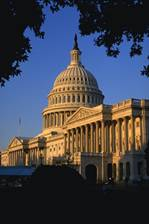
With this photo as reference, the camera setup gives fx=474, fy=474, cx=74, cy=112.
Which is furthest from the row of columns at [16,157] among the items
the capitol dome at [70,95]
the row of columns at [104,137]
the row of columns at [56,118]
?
the row of columns at [104,137]

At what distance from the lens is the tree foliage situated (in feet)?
66.4

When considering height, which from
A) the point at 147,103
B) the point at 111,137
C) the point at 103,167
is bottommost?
the point at 103,167

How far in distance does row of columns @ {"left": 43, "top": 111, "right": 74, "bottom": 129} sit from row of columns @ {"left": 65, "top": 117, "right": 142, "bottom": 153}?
138ft

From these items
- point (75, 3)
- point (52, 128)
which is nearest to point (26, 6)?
point (75, 3)

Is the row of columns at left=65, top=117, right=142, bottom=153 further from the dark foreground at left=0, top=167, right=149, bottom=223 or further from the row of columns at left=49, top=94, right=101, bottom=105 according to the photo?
the dark foreground at left=0, top=167, right=149, bottom=223

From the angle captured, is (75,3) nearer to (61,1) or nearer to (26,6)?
(61,1)

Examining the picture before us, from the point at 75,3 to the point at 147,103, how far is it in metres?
86.6

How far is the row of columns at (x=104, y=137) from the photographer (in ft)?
357

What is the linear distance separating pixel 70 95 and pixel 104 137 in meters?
65.6

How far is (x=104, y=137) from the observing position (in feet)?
380

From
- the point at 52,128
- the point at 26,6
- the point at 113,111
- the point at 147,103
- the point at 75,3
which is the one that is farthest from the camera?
the point at 52,128

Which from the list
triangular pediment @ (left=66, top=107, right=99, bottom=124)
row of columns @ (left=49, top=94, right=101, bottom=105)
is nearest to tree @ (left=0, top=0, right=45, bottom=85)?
triangular pediment @ (left=66, top=107, right=99, bottom=124)

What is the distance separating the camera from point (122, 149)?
369 feet

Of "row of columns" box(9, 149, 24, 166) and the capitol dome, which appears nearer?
the capitol dome
